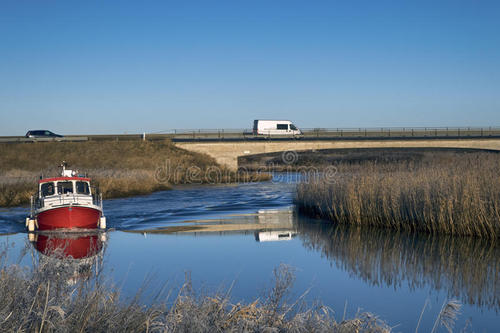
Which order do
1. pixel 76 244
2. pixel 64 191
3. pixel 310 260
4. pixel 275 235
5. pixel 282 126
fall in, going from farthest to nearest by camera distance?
pixel 282 126 → pixel 64 191 → pixel 275 235 → pixel 76 244 → pixel 310 260

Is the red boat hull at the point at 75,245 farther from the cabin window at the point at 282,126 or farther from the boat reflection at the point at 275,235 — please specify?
the cabin window at the point at 282,126

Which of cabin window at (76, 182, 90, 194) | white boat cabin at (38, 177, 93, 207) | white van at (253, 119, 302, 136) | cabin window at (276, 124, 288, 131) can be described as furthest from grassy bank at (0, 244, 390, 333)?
cabin window at (276, 124, 288, 131)

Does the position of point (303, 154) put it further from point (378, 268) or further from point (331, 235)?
point (378, 268)

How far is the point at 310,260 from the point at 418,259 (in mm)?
3161

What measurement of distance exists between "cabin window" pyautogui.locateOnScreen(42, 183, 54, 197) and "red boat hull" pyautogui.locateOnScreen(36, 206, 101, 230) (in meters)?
1.47

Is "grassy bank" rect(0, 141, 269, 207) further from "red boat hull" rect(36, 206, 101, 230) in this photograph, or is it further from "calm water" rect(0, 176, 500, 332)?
"red boat hull" rect(36, 206, 101, 230)

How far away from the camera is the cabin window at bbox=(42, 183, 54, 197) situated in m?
22.0

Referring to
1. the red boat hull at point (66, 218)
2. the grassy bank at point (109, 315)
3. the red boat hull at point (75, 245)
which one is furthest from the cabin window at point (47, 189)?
the grassy bank at point (109, 315)

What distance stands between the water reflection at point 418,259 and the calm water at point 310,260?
0.09 ft

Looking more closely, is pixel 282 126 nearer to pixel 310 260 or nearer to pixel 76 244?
pixel 76 244

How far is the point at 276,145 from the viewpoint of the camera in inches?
2549

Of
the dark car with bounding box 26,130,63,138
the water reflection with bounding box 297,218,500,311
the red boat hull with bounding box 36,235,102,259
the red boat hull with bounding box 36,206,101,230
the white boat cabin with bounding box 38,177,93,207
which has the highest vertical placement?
the dark car with bounding box 26,130,63,138

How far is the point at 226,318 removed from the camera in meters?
7.61

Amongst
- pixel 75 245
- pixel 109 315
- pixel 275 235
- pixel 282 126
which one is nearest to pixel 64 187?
pixel 75 245
